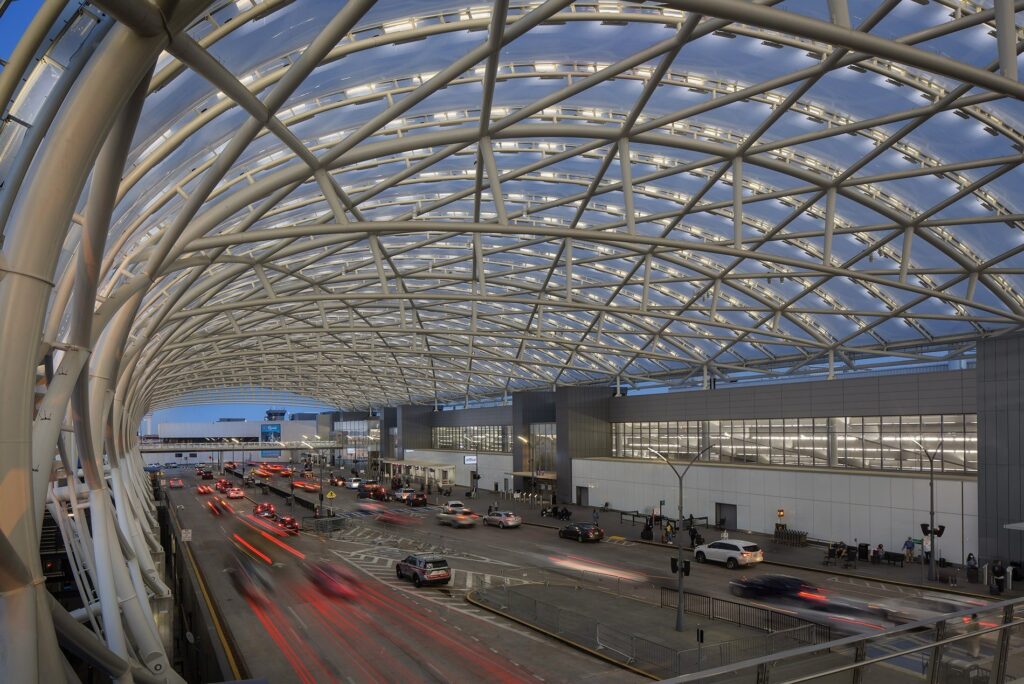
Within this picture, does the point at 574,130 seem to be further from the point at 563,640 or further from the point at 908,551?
the point at 908,551

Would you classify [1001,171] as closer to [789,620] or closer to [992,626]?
[789,620]

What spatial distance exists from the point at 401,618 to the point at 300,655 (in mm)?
5191

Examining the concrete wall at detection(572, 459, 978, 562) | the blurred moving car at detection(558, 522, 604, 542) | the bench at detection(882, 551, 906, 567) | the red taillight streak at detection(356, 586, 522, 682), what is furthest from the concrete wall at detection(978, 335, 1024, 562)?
the red taillight streak at detection(356, 586, 522, 682)

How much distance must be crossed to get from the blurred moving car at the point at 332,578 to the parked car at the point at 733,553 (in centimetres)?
1860

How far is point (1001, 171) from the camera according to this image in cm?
2298

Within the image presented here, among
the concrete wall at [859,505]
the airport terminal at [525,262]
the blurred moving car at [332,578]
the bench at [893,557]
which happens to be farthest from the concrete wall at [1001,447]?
the blurred moving car at [332,578]

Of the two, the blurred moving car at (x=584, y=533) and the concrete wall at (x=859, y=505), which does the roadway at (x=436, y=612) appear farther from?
the concrete wall at (x=859, y=505)

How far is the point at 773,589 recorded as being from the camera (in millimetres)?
30266

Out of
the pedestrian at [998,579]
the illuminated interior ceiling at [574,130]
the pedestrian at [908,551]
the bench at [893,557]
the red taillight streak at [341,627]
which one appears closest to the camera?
the illuminated interior ceiling at [574,130]

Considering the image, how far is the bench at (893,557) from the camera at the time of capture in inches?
1500

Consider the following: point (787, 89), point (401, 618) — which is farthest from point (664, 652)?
point (787, 89)

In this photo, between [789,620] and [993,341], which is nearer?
[789,620]

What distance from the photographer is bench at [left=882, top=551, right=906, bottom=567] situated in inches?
1500

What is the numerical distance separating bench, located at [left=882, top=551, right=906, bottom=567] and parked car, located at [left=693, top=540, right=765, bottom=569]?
21.6 ft
